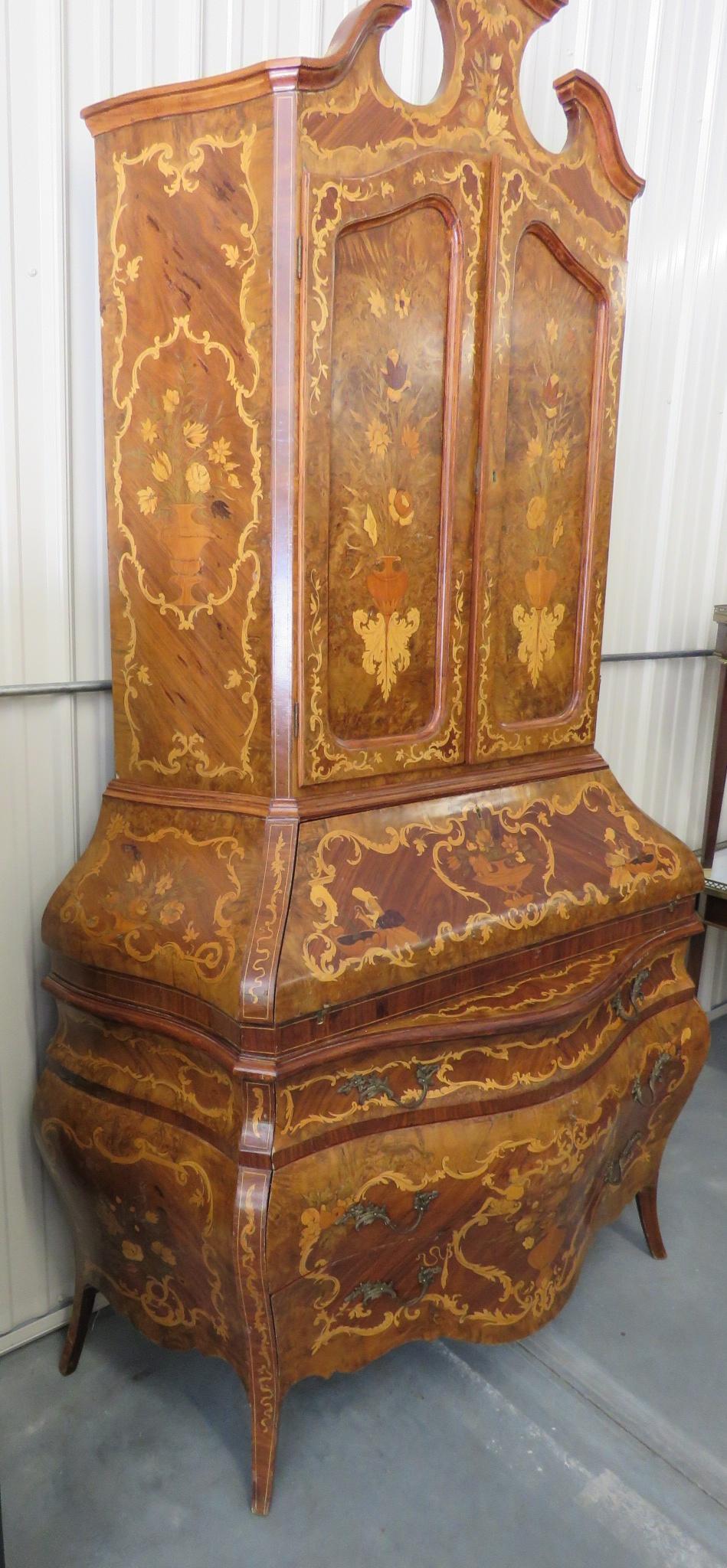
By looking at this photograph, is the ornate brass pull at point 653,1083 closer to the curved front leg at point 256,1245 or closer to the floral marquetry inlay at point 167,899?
the curved front leg at point 256,1245

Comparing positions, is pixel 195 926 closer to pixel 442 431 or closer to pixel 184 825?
pixel 184 825

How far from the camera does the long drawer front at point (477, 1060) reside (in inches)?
58.7

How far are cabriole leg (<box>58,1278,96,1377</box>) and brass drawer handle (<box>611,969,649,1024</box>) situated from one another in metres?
1.12

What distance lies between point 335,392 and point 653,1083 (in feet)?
4.75

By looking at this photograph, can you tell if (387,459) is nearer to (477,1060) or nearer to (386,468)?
(386,468)

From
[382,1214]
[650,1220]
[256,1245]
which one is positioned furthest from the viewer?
[650,1220]

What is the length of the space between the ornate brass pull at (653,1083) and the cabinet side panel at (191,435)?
101 cm

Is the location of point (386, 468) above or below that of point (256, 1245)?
above

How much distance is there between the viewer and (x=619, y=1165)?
6.54 ft

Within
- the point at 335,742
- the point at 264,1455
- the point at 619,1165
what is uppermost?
the point at 335,742

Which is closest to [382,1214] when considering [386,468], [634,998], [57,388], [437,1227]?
[437,1227]

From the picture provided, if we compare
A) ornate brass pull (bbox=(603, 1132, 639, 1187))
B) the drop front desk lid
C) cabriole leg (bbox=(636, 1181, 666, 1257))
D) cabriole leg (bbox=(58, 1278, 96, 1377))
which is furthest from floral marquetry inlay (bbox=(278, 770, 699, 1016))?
cabriole leg (bbox=(58, 1278, 96, 1377))

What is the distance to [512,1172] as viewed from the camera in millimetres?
1632

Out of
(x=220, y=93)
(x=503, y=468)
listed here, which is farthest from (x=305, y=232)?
(x=503, y=468)
